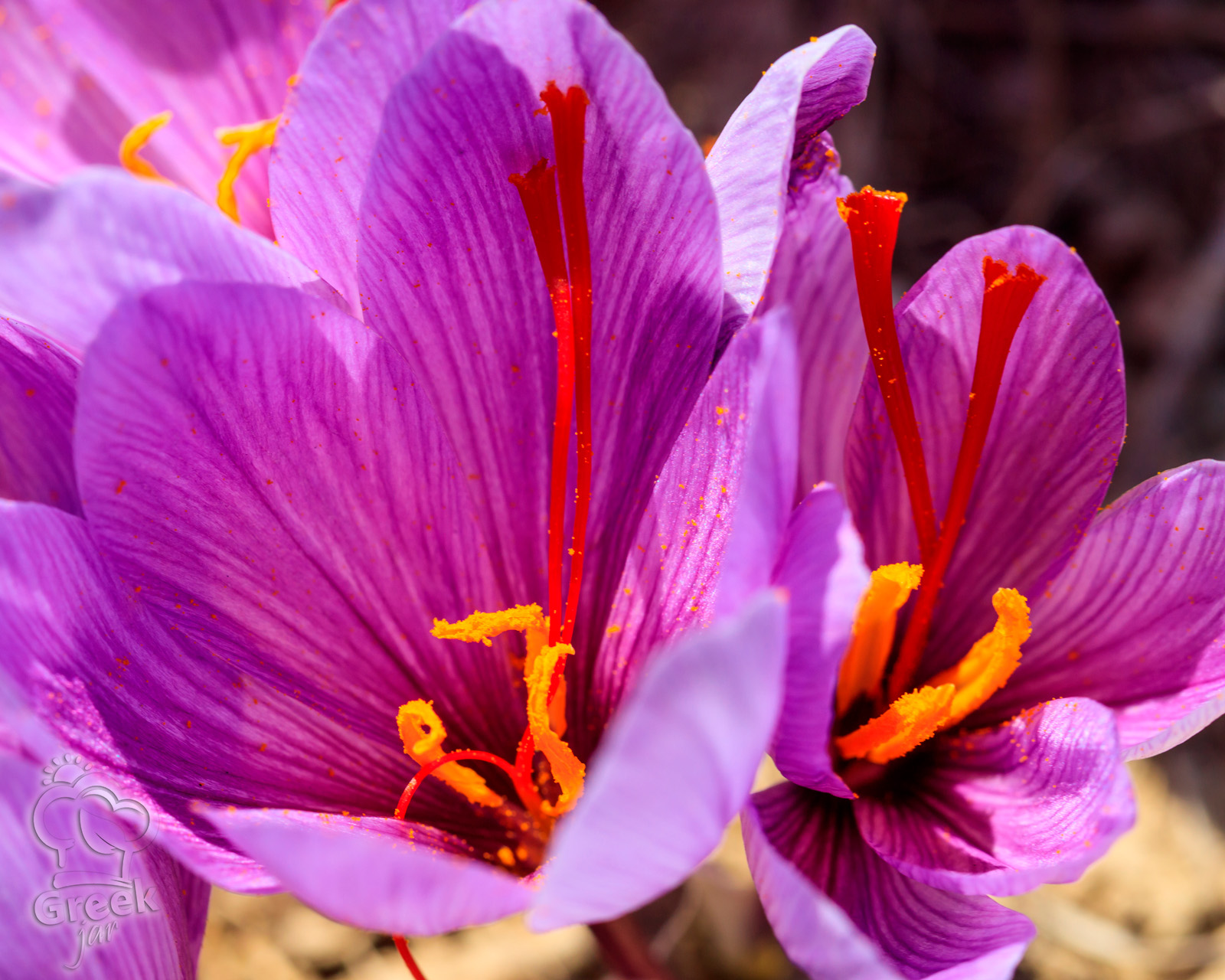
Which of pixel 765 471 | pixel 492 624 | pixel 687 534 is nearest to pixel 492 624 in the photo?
pixel 492 624

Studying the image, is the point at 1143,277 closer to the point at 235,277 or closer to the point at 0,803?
the point at 235,277

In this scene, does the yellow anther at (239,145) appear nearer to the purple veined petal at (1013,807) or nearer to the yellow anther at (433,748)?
the yellow anther at (433,748)

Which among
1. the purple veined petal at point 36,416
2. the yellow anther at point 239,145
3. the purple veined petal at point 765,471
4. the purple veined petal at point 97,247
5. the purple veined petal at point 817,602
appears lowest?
the purple veined petal at point 817,602

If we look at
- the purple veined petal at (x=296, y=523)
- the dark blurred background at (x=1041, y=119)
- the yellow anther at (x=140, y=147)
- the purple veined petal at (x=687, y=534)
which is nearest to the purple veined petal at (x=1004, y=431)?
the purple veined petal at (x=687, y=534)

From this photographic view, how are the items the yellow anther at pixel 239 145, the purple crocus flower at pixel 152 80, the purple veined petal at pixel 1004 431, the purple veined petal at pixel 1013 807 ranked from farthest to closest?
the purple crocus flower at pixel 152 80
the yellow anther at pixel 239 145
the purple veined petal at pixel 1004 431
the purple veined petal at pixel 1013 807

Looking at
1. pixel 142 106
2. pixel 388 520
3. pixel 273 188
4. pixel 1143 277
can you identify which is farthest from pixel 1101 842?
pixel 1143 277

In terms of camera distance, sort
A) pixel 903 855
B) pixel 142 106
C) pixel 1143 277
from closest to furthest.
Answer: pixel 903 855 → pixel 142 106 → pixel 1143 277

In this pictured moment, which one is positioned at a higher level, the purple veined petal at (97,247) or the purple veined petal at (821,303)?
the purple veined petal at (97,247)
